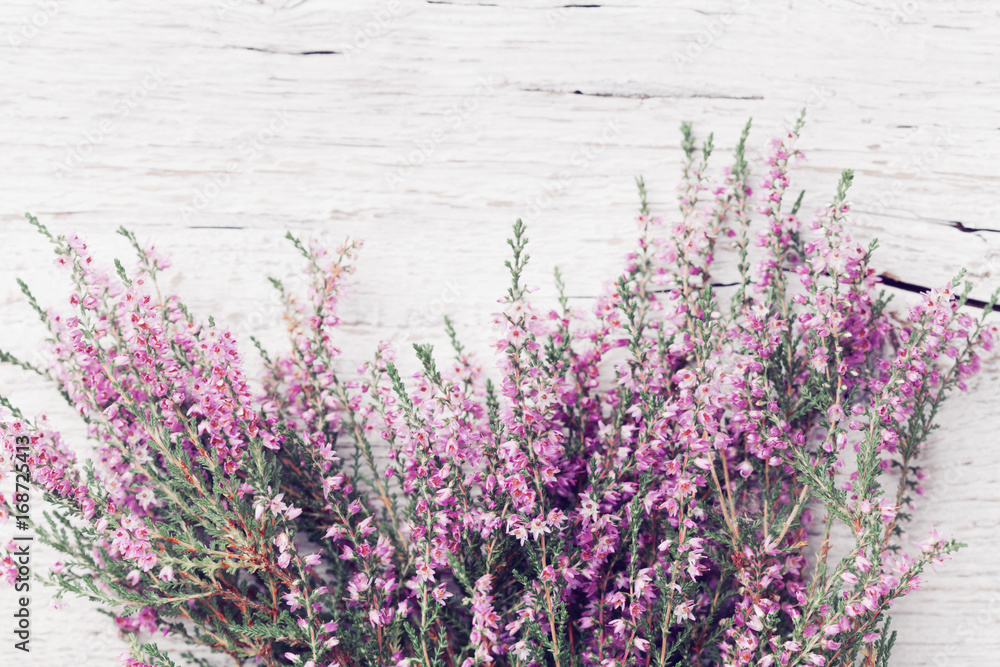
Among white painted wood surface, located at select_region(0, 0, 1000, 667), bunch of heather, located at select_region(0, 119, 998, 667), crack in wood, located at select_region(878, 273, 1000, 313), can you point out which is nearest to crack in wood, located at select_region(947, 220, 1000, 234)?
white painted wood surface, located at select_region(0, 0, 1000, 667)

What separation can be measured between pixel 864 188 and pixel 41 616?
12.5 feet

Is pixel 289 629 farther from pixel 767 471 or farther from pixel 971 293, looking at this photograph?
pixel 971 293

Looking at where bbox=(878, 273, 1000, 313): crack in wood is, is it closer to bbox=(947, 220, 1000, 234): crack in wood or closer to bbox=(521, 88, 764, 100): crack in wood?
bbox=(947, 220, 1000, 234): crack in wood

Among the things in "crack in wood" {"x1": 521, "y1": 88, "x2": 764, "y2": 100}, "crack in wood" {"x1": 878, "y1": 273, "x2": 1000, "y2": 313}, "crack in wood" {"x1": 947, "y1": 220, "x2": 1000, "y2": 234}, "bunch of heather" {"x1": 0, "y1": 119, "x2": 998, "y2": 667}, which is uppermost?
"crack in wood" {"x1": 521, "y1": 88, "x2": 764, "y2": 100}

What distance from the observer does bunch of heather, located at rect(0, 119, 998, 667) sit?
204cm

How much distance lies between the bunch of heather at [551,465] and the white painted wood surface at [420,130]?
0.72ft

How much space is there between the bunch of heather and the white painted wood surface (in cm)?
22

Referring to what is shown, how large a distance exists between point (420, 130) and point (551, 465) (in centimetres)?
148

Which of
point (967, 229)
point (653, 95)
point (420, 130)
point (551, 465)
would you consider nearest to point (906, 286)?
point (967, 229)

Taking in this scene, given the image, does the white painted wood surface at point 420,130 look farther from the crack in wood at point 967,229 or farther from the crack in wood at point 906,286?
the crack in wood at point 906,286

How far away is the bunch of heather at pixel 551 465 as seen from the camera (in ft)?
6.68

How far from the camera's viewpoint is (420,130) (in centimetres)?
266

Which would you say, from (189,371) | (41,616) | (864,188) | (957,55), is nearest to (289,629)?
(189,371)

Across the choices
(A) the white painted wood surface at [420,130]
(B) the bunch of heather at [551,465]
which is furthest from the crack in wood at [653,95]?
(B) the bunch of heather at [551,465]
